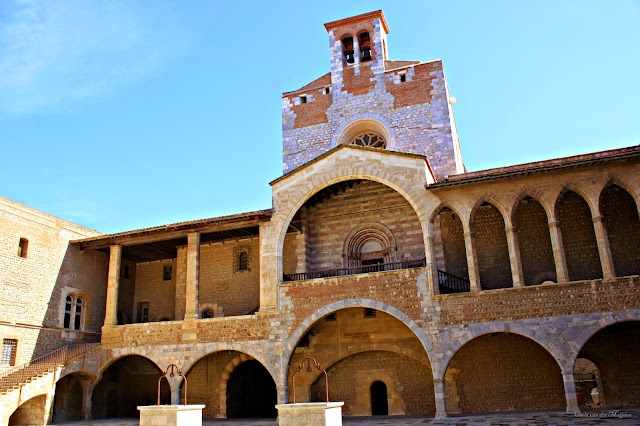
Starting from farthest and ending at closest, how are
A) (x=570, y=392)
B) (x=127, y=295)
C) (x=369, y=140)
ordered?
1. (x=127, y=295)
2. (x=369, y=140)
3. (x=570, y=392)

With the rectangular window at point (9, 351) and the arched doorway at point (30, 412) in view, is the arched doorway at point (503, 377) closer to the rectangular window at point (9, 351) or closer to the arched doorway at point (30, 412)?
the arched doorway at point (30, 412)

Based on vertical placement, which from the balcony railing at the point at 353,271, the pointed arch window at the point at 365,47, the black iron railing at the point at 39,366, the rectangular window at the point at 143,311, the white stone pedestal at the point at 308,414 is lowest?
the white stone pedestal at the point at 308,414

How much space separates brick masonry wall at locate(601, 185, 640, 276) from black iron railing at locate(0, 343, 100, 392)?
60.4 ft

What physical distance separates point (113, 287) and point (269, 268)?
668cm

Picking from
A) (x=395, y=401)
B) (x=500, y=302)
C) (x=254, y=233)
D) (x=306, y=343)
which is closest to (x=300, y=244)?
(x=254, y=233)

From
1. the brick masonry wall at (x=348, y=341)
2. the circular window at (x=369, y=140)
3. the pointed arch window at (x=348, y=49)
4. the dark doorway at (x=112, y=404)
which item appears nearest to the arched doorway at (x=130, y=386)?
the dark doorway at (x=112, y=404)

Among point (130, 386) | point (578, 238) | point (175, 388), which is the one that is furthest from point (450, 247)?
point (130, 386)

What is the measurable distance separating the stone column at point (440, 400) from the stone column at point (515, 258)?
372cm

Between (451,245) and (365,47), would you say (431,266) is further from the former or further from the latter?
(365,47)

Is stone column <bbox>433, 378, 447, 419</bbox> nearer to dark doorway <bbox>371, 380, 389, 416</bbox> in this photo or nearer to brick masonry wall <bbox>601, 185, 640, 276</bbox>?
dark doorway <bbox>371, 380, 389, 416</bbox>

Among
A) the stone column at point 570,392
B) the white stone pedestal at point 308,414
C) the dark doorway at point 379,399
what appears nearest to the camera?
the white stone pedestal at point 308,414

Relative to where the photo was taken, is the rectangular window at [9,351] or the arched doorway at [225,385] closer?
the rectangular window at [9,351]

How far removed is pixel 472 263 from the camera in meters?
17.5

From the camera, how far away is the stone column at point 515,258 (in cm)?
1694
